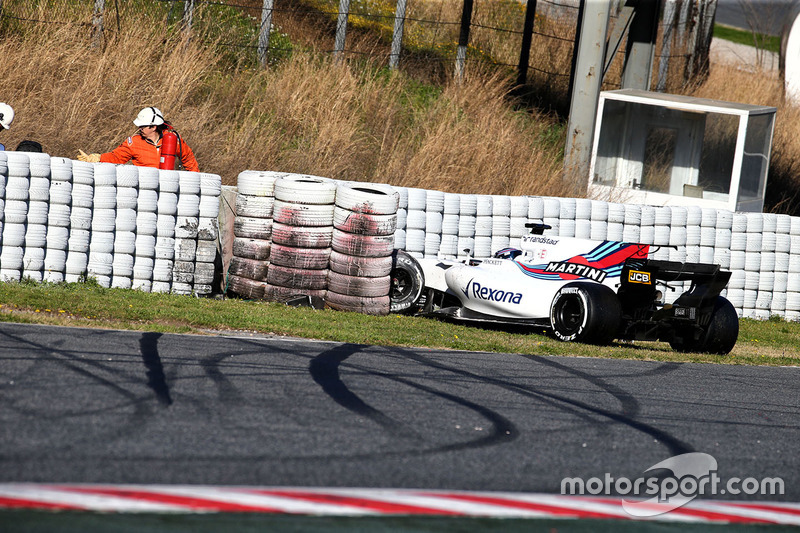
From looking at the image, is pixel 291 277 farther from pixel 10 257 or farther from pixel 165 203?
pixel 10 257

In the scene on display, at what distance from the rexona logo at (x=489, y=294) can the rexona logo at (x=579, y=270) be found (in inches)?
19.8

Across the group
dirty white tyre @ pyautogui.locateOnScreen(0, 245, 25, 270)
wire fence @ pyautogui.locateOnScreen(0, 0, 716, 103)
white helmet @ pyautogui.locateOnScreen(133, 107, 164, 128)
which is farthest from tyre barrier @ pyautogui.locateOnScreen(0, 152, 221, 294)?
wire fence @ pyautogui.locateOnScreen(0, 0, 716, 103)

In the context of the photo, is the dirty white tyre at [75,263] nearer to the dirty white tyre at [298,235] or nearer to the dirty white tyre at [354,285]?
the dirty white tyre at [298,235]

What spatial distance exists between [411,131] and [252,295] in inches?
358

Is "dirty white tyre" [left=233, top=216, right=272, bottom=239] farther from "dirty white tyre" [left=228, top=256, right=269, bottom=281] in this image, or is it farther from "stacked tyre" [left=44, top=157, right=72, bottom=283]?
"stacked tyre" [left=44, top=157, right=72, bottom=283]

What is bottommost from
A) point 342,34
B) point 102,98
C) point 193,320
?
point 193,320

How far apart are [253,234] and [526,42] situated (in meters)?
14.7

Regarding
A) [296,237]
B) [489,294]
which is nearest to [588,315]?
[489,294]

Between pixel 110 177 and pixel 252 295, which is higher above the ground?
pixel 110 177

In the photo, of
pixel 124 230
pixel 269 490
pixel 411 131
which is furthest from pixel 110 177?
pixel 411 131

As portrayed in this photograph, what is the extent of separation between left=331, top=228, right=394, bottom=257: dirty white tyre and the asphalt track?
9.10 feet

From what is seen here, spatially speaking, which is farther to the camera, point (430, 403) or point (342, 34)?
point (342, 34)

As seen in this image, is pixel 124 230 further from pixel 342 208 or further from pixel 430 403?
pixel 430 403

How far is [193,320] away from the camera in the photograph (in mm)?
9758
